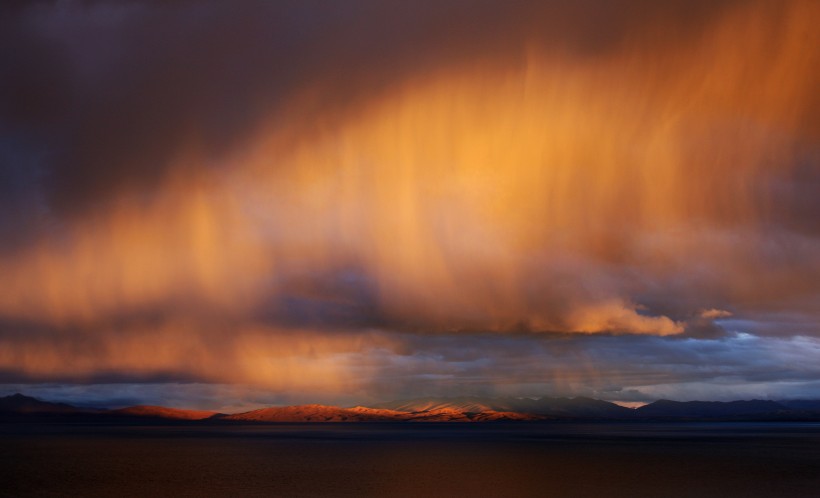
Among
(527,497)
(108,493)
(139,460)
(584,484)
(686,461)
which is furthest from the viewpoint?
(139,460)

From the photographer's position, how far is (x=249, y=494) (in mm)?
75500

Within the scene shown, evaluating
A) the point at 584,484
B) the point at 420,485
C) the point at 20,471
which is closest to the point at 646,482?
the point at 584,484

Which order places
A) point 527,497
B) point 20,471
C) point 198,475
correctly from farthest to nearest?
point 20,471, point 198,475, point 527,497

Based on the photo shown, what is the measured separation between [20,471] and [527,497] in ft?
270

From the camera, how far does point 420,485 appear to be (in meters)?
84.5

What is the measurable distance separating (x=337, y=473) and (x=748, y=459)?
8249cm

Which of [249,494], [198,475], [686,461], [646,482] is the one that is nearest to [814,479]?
[646,482]

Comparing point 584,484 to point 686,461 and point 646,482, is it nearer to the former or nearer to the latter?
point 646,482

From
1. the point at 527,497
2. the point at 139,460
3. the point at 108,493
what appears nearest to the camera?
the point at 527,497

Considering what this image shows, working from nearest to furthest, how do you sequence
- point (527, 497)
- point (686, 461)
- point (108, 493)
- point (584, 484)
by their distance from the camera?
1. point (527, 497)
2. point (108, 493)
3. point (584, 484)
4. point (686, 461)

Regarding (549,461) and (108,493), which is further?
(549,461)

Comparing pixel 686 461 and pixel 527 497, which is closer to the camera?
pixel 527 497

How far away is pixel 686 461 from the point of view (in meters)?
130

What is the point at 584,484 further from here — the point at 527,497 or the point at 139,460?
the point at 139,460
